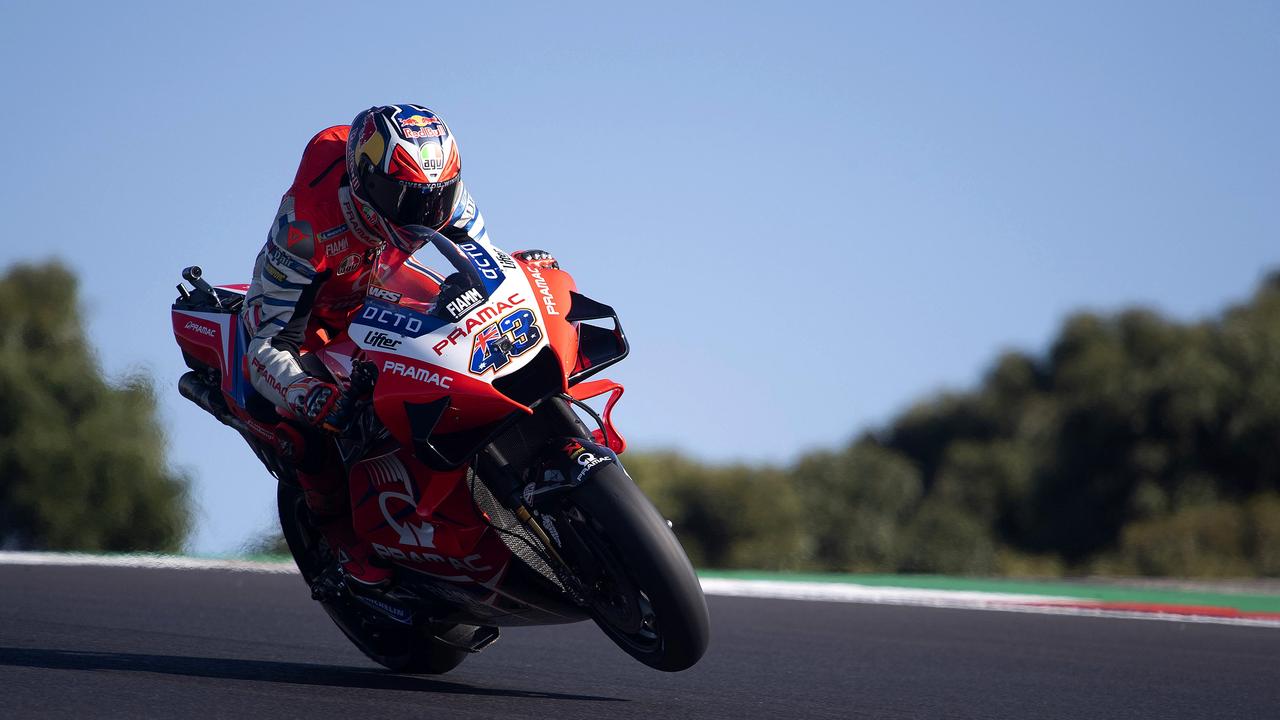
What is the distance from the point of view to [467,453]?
16.2 ft

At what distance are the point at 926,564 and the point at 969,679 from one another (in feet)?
142

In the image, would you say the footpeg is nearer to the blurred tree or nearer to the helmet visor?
the helmet visor

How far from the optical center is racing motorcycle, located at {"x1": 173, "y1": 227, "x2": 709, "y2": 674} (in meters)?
4.78

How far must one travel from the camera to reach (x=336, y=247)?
5664 millimetres

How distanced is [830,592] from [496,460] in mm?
7587

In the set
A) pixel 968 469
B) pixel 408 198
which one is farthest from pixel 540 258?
pixel 968 469

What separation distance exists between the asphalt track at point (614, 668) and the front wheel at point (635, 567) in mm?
377

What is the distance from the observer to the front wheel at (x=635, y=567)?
184 inches

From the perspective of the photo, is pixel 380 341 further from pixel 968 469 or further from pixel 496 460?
pixel 968 469

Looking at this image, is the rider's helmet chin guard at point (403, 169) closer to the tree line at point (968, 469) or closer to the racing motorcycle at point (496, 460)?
the racing motorcycle at point (496, 460)

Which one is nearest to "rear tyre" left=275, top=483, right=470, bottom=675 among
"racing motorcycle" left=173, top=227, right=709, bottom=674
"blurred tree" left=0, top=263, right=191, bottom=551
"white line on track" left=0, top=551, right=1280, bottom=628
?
"racing motorcycle" left=173, top=227, right=709, bottom=674

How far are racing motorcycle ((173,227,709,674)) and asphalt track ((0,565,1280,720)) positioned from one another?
0.40 metres

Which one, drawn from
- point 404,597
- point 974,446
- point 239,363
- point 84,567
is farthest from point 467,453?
point 974,446

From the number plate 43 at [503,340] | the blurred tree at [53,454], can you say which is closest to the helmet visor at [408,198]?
the number plate 43 at [503,340]
